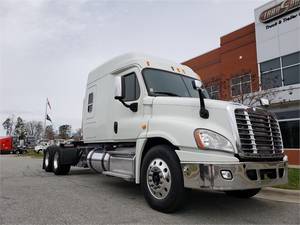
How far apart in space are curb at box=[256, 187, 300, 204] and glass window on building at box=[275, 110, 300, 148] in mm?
10507

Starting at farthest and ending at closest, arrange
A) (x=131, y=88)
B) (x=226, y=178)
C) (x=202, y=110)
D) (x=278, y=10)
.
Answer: (x=278, y=10)
(x=131, y=88)
(x=202, y=110)
(x=226, y=178)

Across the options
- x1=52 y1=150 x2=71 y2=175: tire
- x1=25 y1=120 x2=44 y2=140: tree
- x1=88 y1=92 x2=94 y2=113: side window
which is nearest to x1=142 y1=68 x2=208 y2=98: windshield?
x1=88 y1=92 x2=94 y2=113: side window

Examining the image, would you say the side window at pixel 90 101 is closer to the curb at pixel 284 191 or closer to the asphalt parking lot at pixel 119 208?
the asphalt parking lot at pixel 119 208

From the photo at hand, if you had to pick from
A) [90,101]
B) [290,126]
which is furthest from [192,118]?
[290,126]

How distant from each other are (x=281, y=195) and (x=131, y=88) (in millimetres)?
4041

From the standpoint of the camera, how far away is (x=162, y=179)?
531 centimetres

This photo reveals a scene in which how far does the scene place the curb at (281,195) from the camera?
6738 millimetres

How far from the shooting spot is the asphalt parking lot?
4945 millimetres

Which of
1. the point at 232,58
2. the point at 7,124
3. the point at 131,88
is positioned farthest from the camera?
the point at 7,124

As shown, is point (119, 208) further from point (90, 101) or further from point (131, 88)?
point (90, 101)

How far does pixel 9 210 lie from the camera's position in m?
5.52

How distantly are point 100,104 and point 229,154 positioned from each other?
14.2 feet

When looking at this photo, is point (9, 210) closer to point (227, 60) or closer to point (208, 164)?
point (208, 164)

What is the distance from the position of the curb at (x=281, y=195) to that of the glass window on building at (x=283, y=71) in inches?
379
